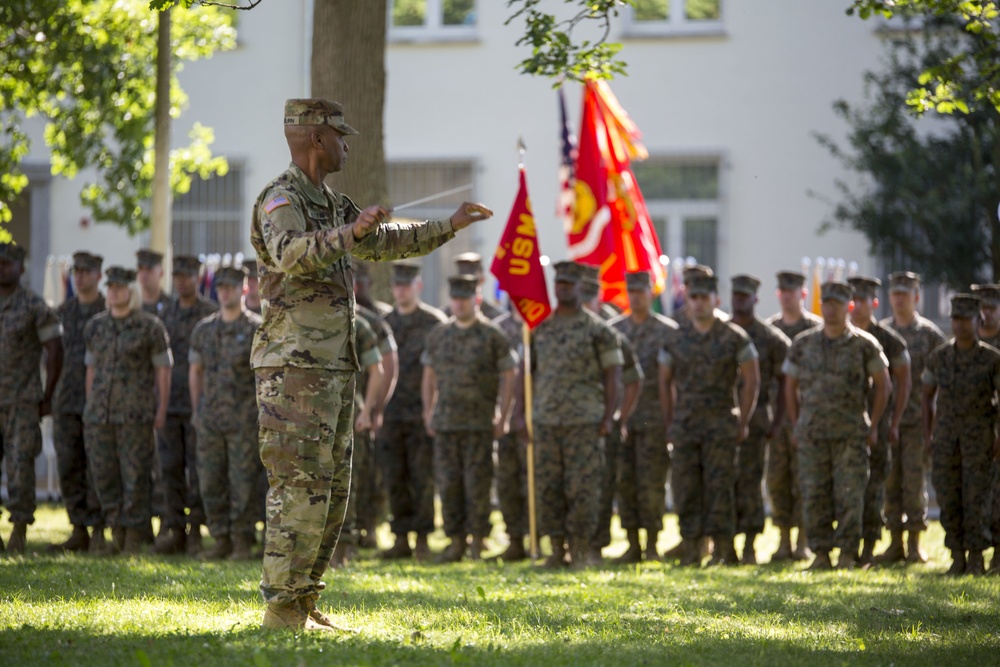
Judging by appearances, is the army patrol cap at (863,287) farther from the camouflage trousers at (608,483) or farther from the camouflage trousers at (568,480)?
the camouflage trousers at (568,480)

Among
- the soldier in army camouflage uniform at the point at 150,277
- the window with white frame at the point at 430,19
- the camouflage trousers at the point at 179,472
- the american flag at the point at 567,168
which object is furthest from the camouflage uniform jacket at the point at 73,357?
the window with white frame at the point at 430,19

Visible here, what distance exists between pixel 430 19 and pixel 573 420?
10.7 m

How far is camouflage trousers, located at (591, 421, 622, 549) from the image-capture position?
11883mm

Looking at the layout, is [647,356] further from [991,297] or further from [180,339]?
[180,339]

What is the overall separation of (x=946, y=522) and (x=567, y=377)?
10.3ft

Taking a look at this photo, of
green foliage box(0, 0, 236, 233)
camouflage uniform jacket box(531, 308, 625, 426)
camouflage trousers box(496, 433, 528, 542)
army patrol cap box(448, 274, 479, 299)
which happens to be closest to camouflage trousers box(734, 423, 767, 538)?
camouflage uniform jacket box(531, 308, 625, 426)

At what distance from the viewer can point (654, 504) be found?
11805mm

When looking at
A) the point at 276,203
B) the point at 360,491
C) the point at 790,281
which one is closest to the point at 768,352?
the point at 790,281

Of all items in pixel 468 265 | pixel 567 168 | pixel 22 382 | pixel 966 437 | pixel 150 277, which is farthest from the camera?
pixel 567 168

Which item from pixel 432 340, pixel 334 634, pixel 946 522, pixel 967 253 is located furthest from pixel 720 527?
pixel 967 253

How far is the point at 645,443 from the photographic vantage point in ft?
39.4

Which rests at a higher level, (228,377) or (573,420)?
(228,377)

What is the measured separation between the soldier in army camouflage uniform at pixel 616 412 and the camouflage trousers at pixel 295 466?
16.2 feet

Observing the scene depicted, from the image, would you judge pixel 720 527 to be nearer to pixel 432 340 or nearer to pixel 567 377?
pixel 567 377
